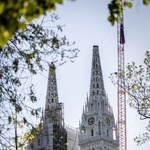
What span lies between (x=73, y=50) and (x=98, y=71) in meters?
125

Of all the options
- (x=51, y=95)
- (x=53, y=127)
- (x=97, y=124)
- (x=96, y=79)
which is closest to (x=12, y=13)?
(x=53, y=127)

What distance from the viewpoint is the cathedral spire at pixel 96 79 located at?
14225 cm

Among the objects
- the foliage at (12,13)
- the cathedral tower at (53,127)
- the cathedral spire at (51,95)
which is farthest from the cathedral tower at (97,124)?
the foliage at (12,13)

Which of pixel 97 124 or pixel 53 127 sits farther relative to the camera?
pixel 97 124

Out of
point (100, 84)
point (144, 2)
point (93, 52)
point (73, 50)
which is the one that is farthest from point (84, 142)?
point (144, 2)

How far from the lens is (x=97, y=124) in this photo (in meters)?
139

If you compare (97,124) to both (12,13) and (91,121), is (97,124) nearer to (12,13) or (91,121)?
(91,121)

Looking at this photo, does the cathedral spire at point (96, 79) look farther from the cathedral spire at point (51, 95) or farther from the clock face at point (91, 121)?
the cathedral spire at point (51, 95)

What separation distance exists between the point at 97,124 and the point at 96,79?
1354 centimetres

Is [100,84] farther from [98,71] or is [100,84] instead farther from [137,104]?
[137,104]

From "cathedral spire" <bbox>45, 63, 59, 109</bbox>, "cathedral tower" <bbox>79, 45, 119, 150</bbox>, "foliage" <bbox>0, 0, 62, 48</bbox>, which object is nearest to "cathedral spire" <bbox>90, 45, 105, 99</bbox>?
"cathedral tower" <bbox>79, 45, 119, 150</bbox>

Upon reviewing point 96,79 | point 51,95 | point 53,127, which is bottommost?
point 53,127

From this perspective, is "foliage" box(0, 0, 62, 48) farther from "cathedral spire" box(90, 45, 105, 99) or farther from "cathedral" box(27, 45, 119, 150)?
"cathedral spire" box(90, 45, 105, 99)

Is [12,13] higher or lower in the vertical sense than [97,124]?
lower
